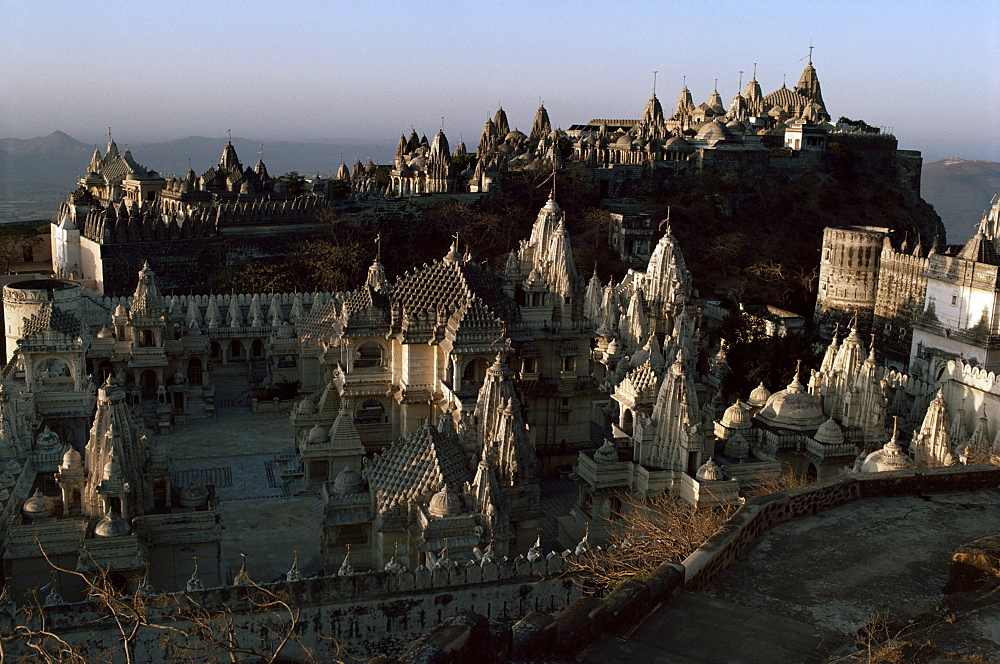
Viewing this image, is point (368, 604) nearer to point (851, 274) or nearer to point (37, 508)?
point (37, 508)

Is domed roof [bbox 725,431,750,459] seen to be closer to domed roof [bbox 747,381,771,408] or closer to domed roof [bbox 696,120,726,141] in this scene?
domed roof [bbox 747,381,771,408]

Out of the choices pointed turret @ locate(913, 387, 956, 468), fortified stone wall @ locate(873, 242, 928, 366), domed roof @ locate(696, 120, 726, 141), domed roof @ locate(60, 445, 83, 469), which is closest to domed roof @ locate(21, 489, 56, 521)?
domed roof @ locate(60, 445, 83, 469)

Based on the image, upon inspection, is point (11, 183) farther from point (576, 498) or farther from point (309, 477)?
point (576, 498)

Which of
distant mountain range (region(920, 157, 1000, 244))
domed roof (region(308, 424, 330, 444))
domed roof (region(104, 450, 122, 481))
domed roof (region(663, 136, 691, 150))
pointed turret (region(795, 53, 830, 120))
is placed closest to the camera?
domed roof (region(104, 450, 122, 481))

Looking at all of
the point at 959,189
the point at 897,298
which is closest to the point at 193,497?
the point at 897,298

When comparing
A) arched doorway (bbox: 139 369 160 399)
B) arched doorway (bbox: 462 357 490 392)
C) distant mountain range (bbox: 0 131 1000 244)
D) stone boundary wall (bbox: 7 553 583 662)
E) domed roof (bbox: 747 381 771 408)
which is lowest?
stone boundary wall (bbox: 7 553 583 662)

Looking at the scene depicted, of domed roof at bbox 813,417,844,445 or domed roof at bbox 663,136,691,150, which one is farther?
domed roof at bbox 663,136,691,150

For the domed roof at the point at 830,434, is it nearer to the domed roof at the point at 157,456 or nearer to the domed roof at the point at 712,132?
the domed roof at the point at 157,456
